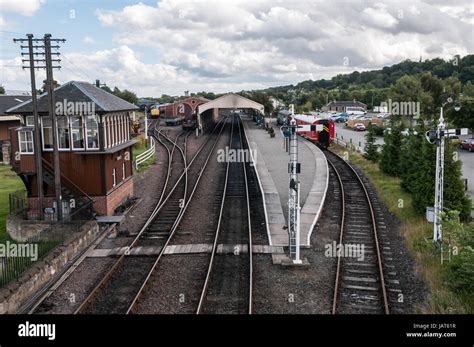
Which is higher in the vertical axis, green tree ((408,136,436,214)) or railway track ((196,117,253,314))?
green tree ((408,136,436,214))

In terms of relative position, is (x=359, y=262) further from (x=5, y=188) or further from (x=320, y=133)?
(x=320, y=133)

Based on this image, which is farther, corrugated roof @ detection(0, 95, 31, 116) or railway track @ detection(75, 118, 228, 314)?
corrugated roof @ detection(0, 95, 31, 116)

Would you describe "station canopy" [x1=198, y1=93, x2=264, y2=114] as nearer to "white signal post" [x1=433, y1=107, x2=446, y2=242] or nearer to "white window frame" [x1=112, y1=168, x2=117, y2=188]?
"white window frame" [x1=112, y1=168, x2=117, y2=188]

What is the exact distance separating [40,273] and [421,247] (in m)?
11.3

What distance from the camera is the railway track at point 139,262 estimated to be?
11982mm

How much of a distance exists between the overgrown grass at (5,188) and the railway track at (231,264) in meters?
8.87

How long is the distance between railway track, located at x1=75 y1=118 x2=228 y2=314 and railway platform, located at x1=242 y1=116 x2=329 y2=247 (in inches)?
155

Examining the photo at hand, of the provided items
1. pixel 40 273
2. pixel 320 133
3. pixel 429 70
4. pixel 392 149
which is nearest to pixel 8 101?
pixel 320 133

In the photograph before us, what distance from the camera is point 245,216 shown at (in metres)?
21.0

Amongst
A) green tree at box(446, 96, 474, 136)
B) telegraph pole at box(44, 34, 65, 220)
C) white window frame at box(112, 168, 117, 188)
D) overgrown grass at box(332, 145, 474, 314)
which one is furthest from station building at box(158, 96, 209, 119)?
telegraph pole at box(44, 34, 65, 220)

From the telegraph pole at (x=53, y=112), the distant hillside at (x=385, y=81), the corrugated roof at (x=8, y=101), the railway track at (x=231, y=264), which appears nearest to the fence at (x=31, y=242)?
the telegraph pole at (x=53, y=112)

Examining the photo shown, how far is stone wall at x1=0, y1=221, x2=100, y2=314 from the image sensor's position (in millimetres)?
11641

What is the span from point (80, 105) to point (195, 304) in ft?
38.7

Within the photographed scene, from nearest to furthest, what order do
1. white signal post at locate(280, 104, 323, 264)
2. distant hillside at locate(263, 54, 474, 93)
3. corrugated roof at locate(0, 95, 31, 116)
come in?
white signal post at locate(280, 104, 323, 264) → corrugated roof at locate(0, 95, 31, 116) → distant hillside at locate(263, 54, 474, 93)
